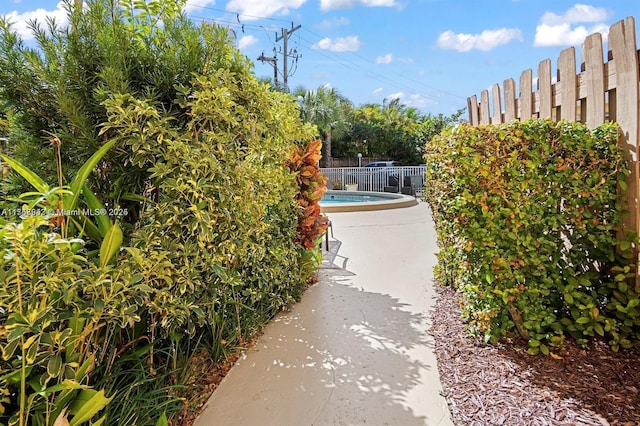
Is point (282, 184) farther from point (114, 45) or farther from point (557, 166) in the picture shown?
point (557, 166)

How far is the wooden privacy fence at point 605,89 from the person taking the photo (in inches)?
94.9

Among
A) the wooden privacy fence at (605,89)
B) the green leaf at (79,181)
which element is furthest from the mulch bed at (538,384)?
the green leaf at (79,181)

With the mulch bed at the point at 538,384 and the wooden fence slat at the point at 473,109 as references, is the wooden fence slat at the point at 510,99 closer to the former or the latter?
the wooden fence slat at the point at 473,109

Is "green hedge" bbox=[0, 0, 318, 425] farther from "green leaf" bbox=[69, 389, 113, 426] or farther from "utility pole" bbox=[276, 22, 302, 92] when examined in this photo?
"utility pole" bbox=[276, 22, 302, 92]

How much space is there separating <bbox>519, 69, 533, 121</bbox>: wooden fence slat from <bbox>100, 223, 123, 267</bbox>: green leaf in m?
3.44

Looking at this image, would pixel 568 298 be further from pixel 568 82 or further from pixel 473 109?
pixel 473 109

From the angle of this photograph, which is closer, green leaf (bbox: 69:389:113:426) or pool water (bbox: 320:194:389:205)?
green leaf (bbox: 69:389:113:426)

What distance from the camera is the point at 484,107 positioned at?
15.7ft

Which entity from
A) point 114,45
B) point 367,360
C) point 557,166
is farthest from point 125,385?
point 557,166

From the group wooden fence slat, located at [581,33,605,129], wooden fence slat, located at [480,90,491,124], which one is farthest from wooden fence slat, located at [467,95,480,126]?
wooden fence slat, located at [581,33,605,129]

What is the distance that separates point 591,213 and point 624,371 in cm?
100

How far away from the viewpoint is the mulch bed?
6.56 ft

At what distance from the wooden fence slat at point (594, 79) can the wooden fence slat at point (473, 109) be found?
8.26ft

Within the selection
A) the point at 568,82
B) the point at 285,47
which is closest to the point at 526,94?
the point at 568,82
